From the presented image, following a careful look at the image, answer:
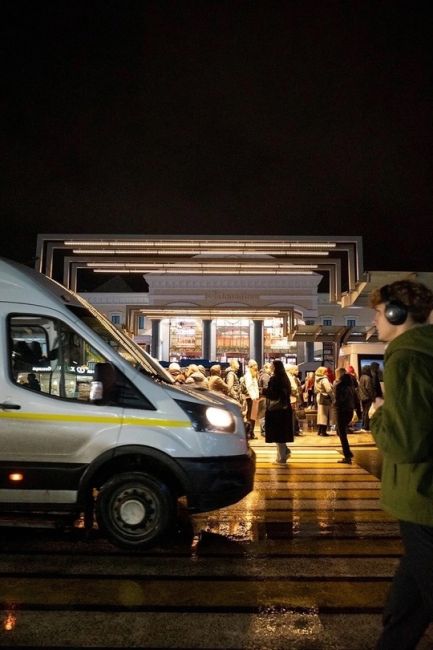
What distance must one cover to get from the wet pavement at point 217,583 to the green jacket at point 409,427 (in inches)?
62.2

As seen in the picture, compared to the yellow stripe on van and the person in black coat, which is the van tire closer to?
the yellow stripe on van

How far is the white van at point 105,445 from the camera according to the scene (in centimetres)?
532

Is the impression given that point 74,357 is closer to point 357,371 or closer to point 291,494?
point 291,494

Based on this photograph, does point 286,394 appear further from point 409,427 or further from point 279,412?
point 409,427

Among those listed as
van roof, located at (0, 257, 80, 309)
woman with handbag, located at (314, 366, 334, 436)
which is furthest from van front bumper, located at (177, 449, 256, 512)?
woman with handbag, located at (314, 366, 334, 436)

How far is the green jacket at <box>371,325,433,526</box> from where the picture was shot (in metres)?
2.33

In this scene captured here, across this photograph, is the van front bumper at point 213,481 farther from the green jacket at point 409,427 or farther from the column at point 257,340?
the column at point 257,340

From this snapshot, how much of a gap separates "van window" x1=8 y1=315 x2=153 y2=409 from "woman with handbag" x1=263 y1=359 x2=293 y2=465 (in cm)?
553

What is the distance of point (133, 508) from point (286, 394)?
5.70m

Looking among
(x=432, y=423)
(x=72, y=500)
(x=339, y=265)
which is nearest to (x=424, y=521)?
(x=432, y=423)

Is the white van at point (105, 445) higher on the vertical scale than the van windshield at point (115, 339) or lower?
lower

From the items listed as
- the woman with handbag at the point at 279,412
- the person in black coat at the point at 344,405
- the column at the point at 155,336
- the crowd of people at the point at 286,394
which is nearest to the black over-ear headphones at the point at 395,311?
the crowd of people at the point at 286,394

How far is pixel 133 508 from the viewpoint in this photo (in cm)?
536

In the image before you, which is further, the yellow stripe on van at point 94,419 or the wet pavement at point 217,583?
the yellow stripe on van at point 94,419
